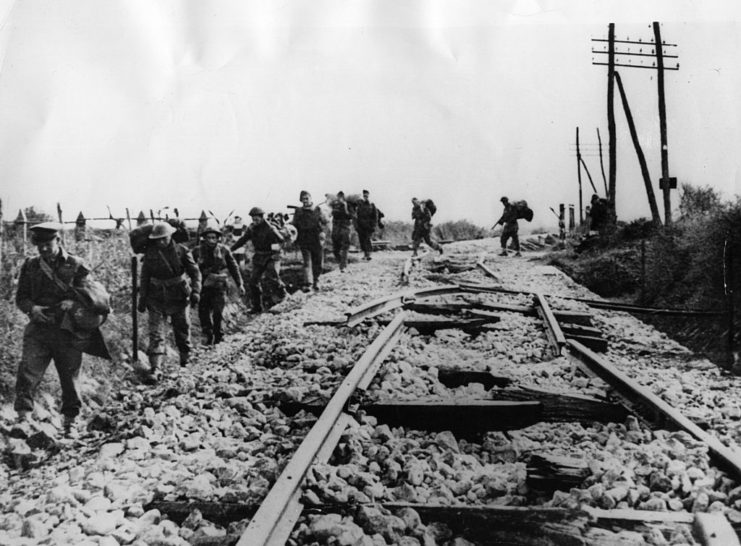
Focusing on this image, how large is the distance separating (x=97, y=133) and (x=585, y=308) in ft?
17.6

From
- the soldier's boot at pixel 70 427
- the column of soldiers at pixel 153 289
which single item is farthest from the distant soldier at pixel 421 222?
the soldier's boot at pixel 70 427

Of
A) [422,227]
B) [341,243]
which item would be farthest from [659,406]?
[341,243]

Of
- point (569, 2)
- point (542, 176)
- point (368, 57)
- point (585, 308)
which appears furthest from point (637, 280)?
point (368, 57)

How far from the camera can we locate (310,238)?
31.1 ft

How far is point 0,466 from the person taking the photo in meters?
3.23

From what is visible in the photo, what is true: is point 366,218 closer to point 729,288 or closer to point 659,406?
point 729,288

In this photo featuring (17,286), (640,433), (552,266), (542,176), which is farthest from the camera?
(552,266)

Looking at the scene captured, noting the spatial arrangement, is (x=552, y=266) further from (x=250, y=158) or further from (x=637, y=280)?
(x=250, y=158)

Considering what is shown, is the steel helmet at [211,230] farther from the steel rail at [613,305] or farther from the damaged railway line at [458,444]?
the steel rail at [613,305]

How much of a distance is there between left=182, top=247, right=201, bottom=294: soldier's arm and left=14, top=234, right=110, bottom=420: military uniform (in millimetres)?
1647

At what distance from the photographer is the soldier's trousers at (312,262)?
30.8ft

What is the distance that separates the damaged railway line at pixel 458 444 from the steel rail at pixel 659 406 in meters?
0.01

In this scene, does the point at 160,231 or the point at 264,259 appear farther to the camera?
the point at 264,259

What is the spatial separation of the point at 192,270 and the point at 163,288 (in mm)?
360
